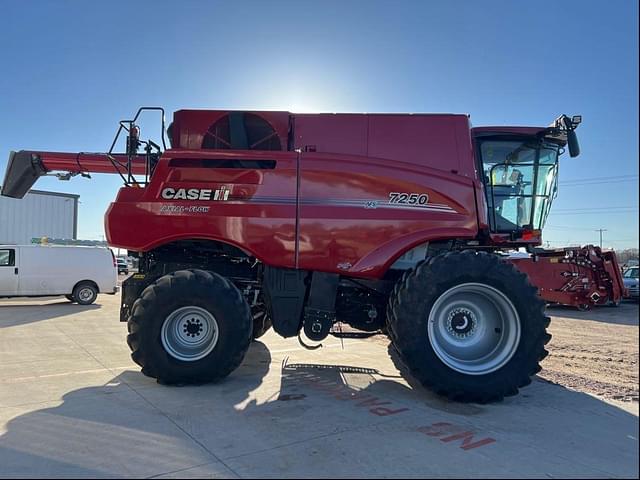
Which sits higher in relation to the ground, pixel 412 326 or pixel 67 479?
pixel 412 326

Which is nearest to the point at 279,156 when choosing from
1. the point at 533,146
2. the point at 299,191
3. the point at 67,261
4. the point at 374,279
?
the point at 299,191

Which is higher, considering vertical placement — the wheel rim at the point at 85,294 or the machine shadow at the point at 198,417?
the machine shadow at the point at 198,417

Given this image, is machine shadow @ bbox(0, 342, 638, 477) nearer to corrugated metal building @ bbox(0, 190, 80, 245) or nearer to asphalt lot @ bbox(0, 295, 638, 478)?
asphalt lot @ bbox(0, 295, 638, 478)

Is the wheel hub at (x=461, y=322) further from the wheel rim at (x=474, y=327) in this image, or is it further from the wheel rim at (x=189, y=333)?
the wheel rim at (x=189, y=333)

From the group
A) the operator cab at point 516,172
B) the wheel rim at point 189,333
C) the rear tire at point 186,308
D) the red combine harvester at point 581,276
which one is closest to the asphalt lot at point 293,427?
the rear tire at point 186,308

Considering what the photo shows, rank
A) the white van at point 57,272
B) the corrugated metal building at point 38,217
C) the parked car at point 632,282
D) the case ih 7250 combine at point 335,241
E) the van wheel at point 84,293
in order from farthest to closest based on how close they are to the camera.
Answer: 1. the corrugated metal building at point 38,217
2. the parked car at point 632,282
3. the van wheel at point 84,293
4. the white van at point 57,272
5. the case ih 7250 combine at point 335,241

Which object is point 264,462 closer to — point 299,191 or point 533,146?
point 299,191

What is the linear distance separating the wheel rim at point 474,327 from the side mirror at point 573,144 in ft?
6.11

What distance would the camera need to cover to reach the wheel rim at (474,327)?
4855 millimetres

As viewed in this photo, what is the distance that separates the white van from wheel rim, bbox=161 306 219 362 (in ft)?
38.3

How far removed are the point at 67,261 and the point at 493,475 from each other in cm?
1523

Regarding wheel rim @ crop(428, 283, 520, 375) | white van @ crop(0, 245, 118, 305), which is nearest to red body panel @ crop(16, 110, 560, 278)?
wheel rim @ crop(428, 283, 520, 375)

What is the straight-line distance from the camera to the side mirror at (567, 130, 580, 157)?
5.22 metres

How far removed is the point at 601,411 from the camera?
14.7 ft
